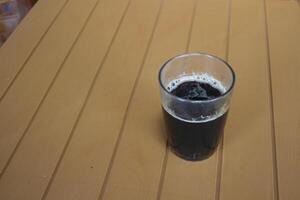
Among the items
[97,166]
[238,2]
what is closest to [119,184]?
[97,166]

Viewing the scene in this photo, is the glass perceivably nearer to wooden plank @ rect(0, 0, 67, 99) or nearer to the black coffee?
the black coffee

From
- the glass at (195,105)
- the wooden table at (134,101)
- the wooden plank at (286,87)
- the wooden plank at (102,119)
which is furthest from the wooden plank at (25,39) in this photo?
the wooden plank at (286,87)

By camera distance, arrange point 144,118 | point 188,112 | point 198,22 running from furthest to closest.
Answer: point 198,22
point 144,118
point 188,112

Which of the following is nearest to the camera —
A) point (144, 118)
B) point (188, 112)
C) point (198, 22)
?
point (188, 112)

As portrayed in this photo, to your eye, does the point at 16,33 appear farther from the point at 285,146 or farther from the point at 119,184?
the point at 285,146

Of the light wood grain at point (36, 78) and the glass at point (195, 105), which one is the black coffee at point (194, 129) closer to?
the glass at point (195, 105)

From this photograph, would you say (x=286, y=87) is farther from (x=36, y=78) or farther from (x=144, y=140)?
(x=36, y=78)
